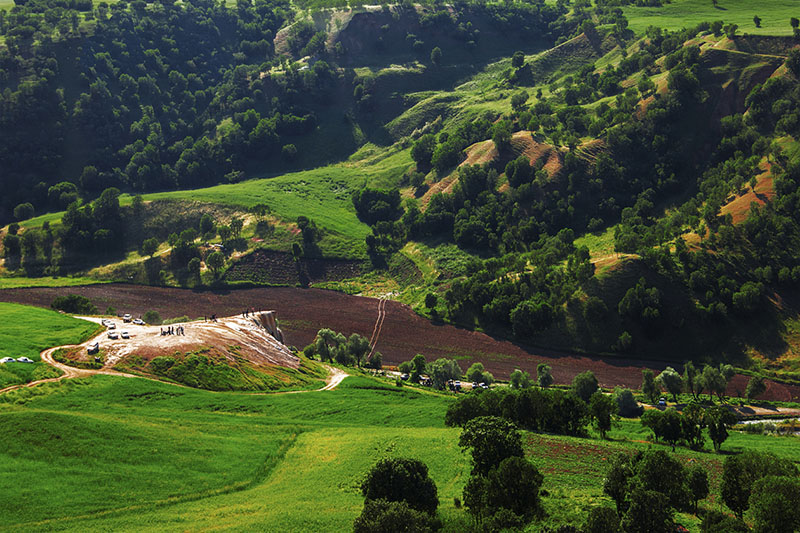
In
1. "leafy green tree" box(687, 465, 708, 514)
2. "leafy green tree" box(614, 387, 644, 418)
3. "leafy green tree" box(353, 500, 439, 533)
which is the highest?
"leafy green tree" box(353, 500, 439, 533)

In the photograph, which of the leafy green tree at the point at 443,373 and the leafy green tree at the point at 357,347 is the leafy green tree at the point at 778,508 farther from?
the leafy green tree at the point at 357,347

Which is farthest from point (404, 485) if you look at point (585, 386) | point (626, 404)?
point (626, 404)

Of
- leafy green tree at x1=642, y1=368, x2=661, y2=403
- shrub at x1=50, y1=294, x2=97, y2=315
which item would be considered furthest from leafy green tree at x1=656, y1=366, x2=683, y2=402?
shrub at x1=50, y1=294, x2=97, y2=315

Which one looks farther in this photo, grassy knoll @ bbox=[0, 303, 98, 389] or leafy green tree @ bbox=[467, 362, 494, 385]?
leafy green tree @ bbox=[467, 362, 494, 385]

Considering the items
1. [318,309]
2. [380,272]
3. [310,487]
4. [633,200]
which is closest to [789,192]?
[633,200]

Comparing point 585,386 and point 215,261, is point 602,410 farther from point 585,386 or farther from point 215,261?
point 215,261

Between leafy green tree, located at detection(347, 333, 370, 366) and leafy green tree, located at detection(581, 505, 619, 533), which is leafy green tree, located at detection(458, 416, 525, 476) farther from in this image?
leafy green tree, located at detection(347, 333, 370, 366)
